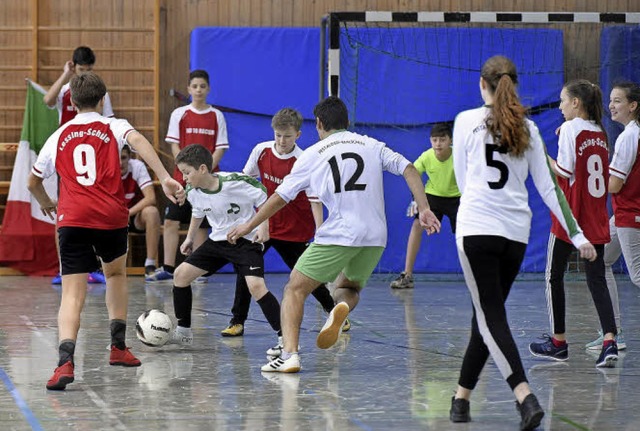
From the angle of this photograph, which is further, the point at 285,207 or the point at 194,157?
the point at 285,207

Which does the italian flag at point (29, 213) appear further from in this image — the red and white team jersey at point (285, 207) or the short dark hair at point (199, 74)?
the red and white team jersey at point (285, 207)

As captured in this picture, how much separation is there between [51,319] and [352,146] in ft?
11.7

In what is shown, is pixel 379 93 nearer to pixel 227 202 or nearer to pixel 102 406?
pixel 227 202

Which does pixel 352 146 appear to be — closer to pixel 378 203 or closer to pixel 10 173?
pixel 378 203

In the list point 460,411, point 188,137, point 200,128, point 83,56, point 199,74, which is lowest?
point 460,411

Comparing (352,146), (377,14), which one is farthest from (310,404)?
(377,14)

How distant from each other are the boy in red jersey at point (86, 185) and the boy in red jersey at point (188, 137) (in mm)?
5784

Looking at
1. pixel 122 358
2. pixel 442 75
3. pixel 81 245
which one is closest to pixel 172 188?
pixel 81 245

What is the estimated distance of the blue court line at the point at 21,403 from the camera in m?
5.28

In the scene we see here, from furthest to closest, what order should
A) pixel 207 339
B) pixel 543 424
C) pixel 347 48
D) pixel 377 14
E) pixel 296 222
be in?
pixel 347 48 → pixel 377 14 → pixel 296 222 → pixel 207 339 → pixel 543 424

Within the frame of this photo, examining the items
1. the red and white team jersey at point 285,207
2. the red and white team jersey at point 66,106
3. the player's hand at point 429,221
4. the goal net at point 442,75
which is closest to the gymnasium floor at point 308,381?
the red and white team jersey at point 285,207

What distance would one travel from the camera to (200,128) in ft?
40.7

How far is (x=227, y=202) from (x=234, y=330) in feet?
3.49

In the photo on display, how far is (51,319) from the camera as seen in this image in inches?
359
